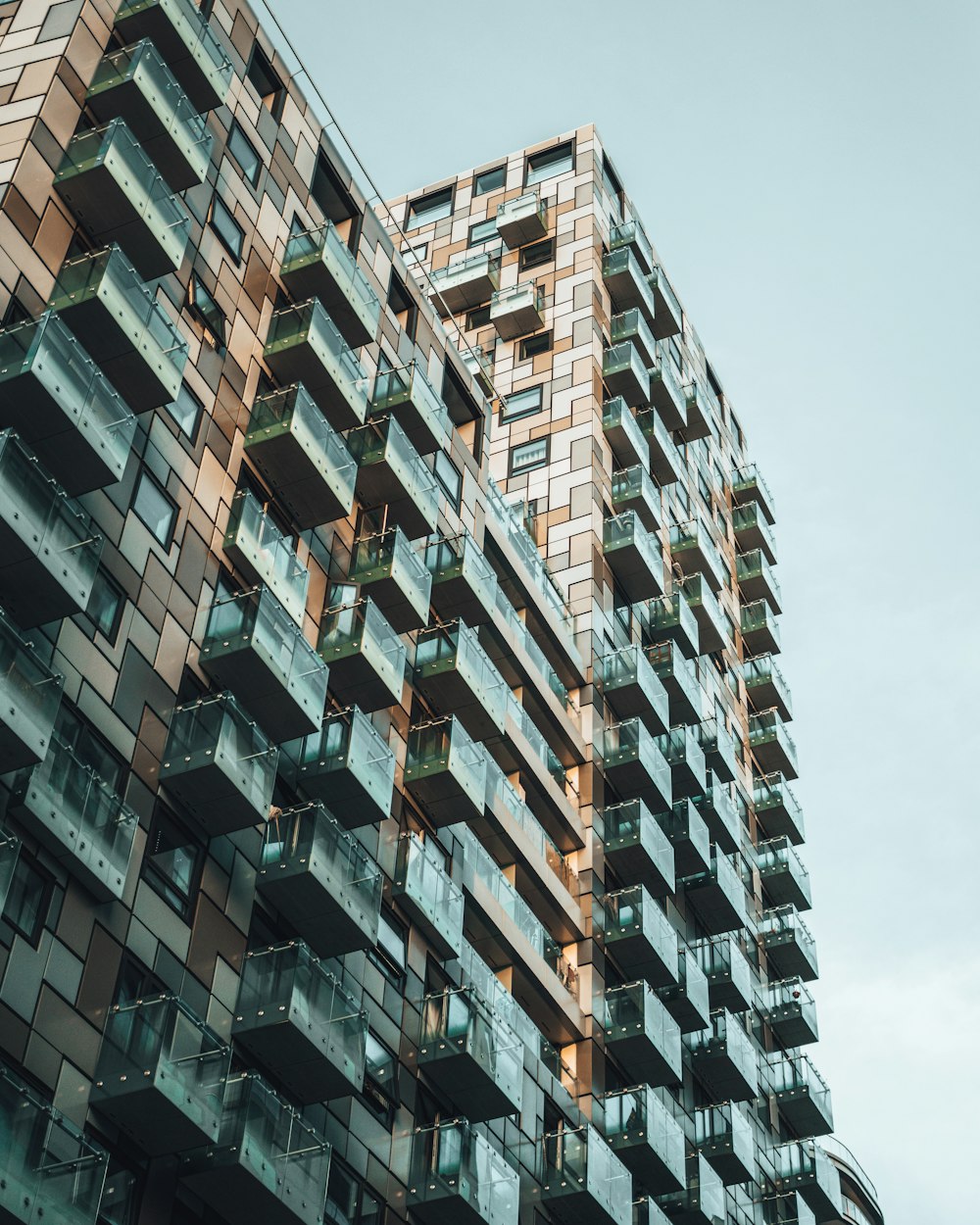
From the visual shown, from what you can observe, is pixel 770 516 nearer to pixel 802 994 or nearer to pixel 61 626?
pixel 802 994

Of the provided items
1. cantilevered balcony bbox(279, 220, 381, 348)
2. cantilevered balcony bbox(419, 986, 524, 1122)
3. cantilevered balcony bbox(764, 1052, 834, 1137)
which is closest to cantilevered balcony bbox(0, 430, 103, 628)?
cantilevered balcony bbox(419, 986, 524, 1122)

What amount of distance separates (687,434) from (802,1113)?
2568 cm

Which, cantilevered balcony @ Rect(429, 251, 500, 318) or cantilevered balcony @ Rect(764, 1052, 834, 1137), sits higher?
cantilevered balcony @ Rect(429, 251, 500, 318)

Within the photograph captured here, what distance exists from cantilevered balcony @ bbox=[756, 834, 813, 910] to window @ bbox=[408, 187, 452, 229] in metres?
28.6

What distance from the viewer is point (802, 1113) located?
50.1 meters

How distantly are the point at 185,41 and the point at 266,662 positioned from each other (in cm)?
1239

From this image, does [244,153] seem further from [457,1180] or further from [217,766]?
[457,1180]

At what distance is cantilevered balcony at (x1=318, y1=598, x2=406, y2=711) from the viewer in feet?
103

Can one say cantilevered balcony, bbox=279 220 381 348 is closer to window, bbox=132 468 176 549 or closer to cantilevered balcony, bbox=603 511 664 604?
window, bbox=132 468 176 549

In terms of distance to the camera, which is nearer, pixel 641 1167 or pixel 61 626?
pixel 61 626

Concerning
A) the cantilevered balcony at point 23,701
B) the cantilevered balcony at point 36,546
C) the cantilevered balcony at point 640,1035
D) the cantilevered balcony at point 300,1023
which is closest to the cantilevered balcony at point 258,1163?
the cantilevered balcony at point 300,1023

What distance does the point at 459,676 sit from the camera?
1407 inches

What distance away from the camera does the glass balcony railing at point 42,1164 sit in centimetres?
1912

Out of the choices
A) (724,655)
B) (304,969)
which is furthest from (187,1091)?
(724,655)
